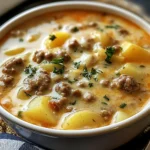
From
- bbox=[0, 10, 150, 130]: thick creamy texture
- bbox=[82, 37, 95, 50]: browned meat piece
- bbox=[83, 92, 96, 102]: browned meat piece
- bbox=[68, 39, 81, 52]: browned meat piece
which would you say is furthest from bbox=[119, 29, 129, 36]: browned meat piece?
bbox=[83, 92, 96, 102]: browned meat piece

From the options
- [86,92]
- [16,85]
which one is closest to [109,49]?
[86,92]

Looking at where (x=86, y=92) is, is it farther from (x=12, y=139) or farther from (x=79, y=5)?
(x=79, y=5)

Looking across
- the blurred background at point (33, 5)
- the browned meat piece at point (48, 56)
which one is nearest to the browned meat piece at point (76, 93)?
the browned meat piece at point (48, 56)

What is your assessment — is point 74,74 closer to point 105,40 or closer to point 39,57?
point 39,57

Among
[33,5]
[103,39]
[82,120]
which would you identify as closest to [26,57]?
[103,39]

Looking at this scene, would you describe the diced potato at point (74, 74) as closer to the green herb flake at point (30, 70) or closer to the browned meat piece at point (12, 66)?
the green herb flake at point (30, 70)

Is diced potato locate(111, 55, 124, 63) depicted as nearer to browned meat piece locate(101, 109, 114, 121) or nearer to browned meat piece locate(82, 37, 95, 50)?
browned meat piece locate(82, 37, 95, 50)
